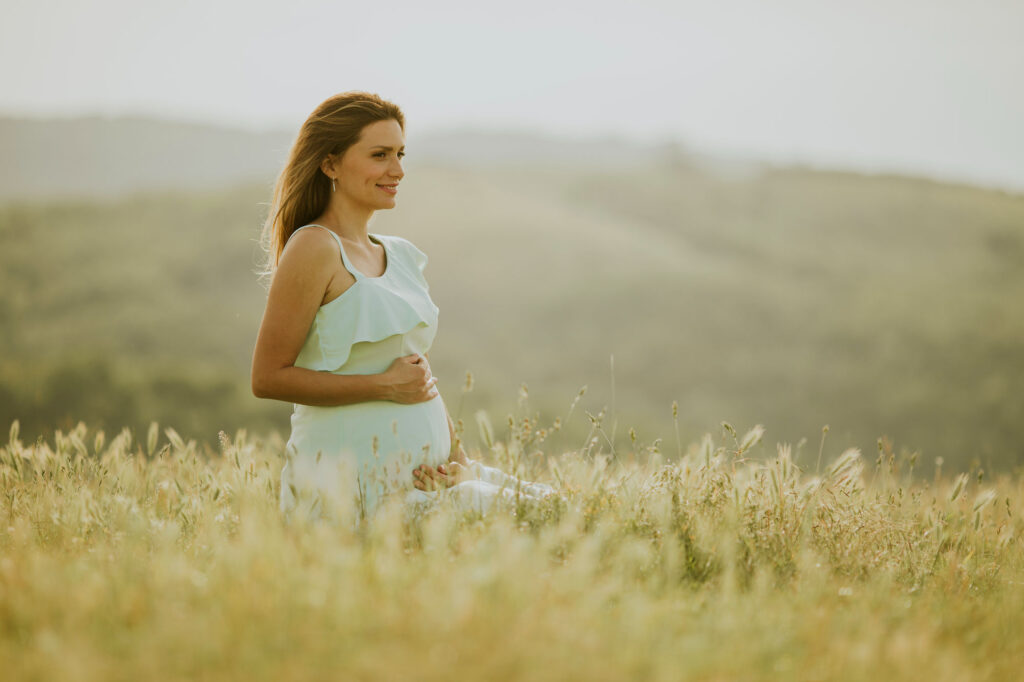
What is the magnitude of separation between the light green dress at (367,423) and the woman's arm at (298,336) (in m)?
0.09

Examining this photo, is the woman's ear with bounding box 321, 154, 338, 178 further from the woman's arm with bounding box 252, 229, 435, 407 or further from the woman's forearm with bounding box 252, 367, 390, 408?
the woman's forearm with bounding box 252, 367, 390, 408

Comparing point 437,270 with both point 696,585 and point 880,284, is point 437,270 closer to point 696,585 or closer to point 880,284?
point 880,284

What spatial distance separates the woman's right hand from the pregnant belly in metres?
0.05

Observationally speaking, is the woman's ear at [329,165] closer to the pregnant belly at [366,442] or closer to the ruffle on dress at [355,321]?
the ruffle on dress at [355,321]

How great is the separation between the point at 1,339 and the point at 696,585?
18163 mm

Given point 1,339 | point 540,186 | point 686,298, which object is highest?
point 540,186

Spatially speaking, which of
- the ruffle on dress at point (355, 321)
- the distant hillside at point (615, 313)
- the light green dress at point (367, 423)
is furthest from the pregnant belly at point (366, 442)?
the distant hillside at point (615, 313)

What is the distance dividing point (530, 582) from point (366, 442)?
5.11ft

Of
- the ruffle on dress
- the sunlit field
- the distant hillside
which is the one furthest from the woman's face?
the distant hillside

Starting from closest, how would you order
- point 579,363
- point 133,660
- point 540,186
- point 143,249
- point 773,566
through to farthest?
point 133,660 → point 773,566 → point 579,363 → point 143,249 → point 540,186

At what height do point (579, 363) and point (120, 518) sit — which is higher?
point (120, 518)

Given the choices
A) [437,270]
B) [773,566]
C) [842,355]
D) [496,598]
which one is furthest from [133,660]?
[437,270]

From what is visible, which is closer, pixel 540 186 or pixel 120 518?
pixel 120 518

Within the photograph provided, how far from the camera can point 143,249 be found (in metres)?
24.0
